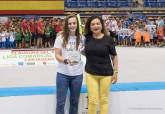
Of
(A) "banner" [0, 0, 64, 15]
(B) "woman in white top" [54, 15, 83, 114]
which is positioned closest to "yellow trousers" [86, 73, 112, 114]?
(B) "woman in white top" [54, 15, 83, 114]

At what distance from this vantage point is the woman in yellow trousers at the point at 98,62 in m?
4.39

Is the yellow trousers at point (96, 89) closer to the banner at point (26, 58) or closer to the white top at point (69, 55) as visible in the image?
the white top at point (69, 55)

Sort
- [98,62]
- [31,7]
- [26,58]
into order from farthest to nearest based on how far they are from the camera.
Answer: [31,7] → [26,58] → [98,62]

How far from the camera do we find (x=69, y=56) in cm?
446

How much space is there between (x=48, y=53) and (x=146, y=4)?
1514 cm

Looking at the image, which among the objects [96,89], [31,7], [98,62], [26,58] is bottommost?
[26,58]

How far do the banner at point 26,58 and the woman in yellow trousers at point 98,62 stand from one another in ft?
19.7

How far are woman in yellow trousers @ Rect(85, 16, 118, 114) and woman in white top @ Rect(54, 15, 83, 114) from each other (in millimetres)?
101

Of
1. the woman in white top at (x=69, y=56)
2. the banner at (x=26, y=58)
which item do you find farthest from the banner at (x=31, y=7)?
the woman in white top at (x=69, y=56)

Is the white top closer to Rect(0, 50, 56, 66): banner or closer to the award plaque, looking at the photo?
the award plaque

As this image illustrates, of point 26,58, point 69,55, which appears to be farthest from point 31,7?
point 69,55

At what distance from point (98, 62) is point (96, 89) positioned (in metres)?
0.28

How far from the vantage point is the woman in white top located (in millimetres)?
4407

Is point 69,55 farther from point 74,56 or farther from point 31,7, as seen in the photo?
point 31,7
